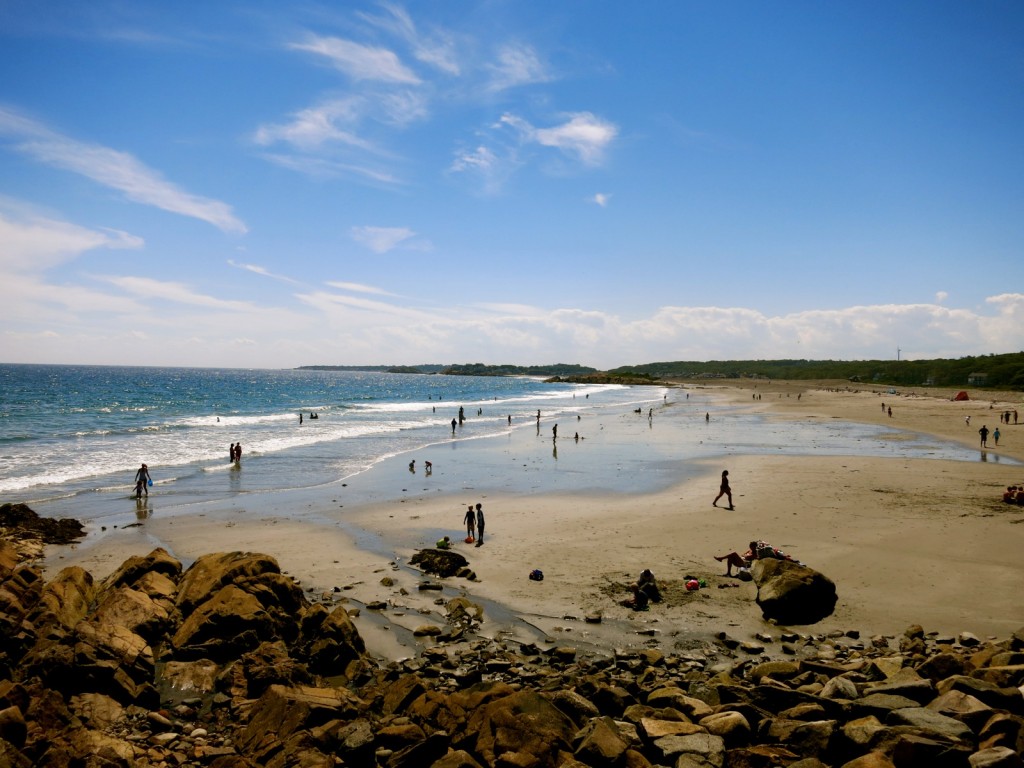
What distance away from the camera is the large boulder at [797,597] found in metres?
12.8

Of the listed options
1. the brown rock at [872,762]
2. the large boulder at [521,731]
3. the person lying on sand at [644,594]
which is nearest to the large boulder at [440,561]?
the person lying on sand at [644,594]

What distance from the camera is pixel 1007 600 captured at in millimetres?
13531

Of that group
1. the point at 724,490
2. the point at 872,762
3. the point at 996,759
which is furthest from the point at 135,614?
the point at 724,490

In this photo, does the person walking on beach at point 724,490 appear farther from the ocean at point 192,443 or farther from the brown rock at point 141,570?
the ocean at point 192,443

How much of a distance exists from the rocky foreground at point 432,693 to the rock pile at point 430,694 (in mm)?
30

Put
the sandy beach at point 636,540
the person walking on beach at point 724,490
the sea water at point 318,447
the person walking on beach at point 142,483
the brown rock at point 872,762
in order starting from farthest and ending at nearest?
1. the sea water at point 318,447
2. the person walking on beach at point 142,483
3. the person walking on beach at point 724,490
4. the sandy beach at point 636,540
5. the brown rock at point 872,762

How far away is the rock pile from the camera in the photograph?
726 centimetres

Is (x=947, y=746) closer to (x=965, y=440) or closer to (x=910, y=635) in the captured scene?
(x=910, y=635)

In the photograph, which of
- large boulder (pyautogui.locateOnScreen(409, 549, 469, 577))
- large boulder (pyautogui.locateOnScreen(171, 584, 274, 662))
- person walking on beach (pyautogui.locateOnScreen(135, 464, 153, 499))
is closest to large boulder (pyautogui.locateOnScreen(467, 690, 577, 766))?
large boulder (pyautogui.locateOnScreen(171, 584, 274, 662))

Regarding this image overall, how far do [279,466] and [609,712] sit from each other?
3085cm

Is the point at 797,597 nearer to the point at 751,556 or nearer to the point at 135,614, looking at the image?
the point at 751,556

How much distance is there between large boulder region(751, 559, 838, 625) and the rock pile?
2.95 feet

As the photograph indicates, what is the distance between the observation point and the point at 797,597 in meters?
12.9

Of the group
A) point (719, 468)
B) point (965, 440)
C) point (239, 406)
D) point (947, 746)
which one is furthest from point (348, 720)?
point (239, 406)
